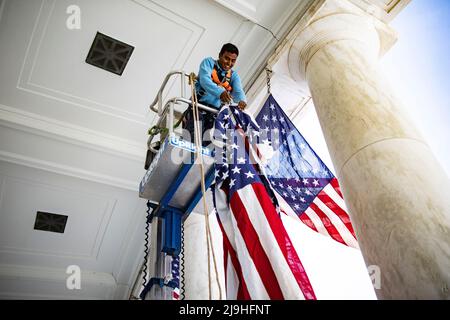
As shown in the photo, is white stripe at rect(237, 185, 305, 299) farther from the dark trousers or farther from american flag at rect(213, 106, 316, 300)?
the dark trousers

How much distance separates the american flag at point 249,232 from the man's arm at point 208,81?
25.5 inches

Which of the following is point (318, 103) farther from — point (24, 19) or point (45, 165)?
point (45, 165)

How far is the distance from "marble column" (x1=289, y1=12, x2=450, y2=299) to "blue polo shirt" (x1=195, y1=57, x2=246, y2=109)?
0.92 metres

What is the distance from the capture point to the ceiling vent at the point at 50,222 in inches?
307

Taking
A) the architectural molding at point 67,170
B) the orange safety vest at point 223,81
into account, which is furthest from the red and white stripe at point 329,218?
the architectural molding at point 67,170

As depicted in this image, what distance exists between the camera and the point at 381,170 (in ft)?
9.09

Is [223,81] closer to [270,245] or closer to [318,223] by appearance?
[318,223]

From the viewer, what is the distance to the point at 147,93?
6.42 m

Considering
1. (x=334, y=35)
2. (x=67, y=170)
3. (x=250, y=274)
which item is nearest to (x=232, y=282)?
(x=250, y=274)

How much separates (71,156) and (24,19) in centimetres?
263

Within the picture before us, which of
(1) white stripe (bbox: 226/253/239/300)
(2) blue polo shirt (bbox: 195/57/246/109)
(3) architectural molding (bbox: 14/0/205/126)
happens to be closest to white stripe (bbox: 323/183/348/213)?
(2) blue polo shirt (bbox: 195/57/246/109)

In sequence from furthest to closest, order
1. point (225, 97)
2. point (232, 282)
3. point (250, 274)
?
1. point (225, 97)
2. point (232, 282)
3. point (250, 274)

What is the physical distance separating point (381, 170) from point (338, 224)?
129cm

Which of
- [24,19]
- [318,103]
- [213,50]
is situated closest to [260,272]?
[318,103]
